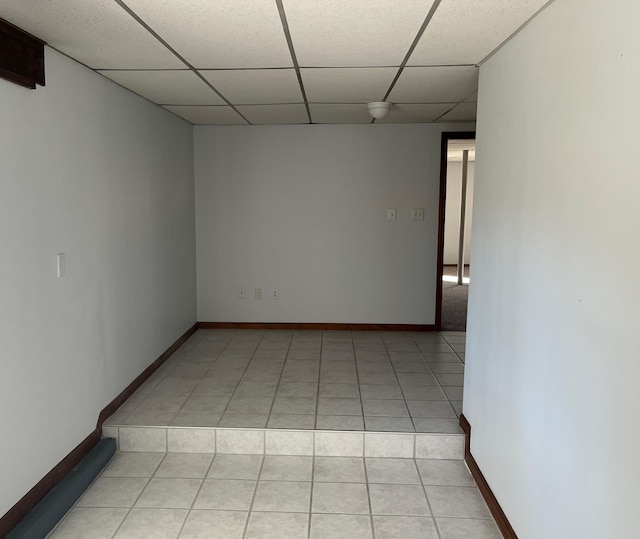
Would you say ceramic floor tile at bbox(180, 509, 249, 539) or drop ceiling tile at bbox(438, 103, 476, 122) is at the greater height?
drop ceiling tile at bbox(438, 103, 476, 122)

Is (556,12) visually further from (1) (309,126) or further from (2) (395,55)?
(1) (309,126)

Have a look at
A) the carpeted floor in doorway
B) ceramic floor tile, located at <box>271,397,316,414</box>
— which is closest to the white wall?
ceramic floor tile, located at <box>271,397,316,414</box>

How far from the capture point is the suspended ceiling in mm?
1778

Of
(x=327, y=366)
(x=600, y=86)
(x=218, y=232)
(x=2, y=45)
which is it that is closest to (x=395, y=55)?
(x=600, y=86)

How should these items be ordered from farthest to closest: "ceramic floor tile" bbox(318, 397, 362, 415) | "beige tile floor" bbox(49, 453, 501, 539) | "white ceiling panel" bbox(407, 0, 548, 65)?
"ceramic floor tile" bbox(318, 397, 362, 415)
"beige tile floor" bbox(49, 453, 501, 539)
"white ceiling panel" bbox(407, 0, 548, 65)

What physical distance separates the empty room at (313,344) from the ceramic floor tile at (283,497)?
16 mm

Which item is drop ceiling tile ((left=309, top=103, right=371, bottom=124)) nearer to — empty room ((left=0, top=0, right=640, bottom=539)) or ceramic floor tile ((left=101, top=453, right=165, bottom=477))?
empty room ((left=0, top=0, right=640, bottom=539))

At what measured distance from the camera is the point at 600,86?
4.38 feet

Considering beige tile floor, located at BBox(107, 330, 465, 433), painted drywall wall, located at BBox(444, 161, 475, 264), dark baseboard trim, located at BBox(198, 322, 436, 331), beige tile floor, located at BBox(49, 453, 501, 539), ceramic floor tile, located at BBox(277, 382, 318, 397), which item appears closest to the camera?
beige tile floor, located at BBox(49, 453, 501, 539)

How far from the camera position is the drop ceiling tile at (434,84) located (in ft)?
8.68

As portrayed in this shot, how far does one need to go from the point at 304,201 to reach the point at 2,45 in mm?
3015

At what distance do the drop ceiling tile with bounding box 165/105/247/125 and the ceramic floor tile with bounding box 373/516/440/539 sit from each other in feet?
9.81

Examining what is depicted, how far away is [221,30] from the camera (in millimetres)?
1995

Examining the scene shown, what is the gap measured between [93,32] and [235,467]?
2232 mm
